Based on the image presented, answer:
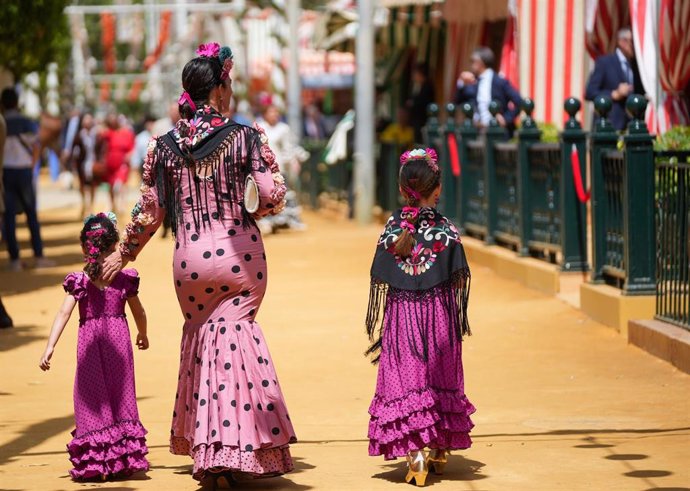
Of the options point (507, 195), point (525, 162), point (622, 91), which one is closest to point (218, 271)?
point (525, 162)

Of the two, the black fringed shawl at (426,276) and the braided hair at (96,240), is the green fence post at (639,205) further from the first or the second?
the braided hair at (96,240)

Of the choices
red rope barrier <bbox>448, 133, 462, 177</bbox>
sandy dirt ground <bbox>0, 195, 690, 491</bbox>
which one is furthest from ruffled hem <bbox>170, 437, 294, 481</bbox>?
red rope barrier <bbox>448, 133, 462, 177</bbox>

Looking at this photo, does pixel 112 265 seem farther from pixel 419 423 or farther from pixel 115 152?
pixel 115 152

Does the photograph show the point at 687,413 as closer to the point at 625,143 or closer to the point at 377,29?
the point at 625,143

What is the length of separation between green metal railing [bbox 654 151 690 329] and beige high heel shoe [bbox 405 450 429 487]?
3.41m

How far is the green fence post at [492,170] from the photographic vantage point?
15.5 meters

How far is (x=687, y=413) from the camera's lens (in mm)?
8281

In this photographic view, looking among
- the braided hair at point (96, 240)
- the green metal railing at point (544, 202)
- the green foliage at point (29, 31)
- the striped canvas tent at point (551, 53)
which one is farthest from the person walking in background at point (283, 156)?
the braided hair at point (96, 240)

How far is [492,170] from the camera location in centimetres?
1561

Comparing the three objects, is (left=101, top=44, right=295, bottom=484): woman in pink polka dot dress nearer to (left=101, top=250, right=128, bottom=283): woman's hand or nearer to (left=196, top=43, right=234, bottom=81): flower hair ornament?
(left=196, top=43, right=234, bottom=81): flower hair ornament

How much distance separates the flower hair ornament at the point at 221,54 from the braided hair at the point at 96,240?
36.0 inches

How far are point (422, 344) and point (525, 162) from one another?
7503mm

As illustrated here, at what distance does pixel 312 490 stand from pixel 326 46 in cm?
2326

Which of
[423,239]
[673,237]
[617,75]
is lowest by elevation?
[673,237]
